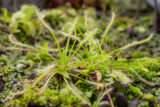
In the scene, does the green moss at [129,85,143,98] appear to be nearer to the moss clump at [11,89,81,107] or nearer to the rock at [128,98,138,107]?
the rock at [128,98,138,107]

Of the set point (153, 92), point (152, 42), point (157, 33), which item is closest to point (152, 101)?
point (153, 92)

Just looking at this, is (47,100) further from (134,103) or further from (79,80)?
(134,103)

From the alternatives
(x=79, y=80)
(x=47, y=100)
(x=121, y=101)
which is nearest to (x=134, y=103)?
(x=121, y=101)

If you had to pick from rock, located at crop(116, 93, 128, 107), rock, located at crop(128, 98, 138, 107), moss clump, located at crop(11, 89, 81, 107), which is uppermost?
moss clump, located at crop(11, 89, 81, 107)

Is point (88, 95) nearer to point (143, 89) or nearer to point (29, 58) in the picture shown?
point (143, 89)

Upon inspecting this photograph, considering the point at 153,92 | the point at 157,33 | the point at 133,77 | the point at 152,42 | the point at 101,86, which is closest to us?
the point at 101,86

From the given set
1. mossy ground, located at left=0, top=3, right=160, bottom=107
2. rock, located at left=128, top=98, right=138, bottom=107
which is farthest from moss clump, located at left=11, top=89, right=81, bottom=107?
rock, located at left=128, top=98, right=138, bottom=107

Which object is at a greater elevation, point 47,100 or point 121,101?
point 47,100

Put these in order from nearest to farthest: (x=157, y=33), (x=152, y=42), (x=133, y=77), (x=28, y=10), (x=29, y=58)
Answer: (x=133, y=77) → (x=29, y=58) → (x=28, y=10) → (x=152, y=42) → (x=157, y=33)
